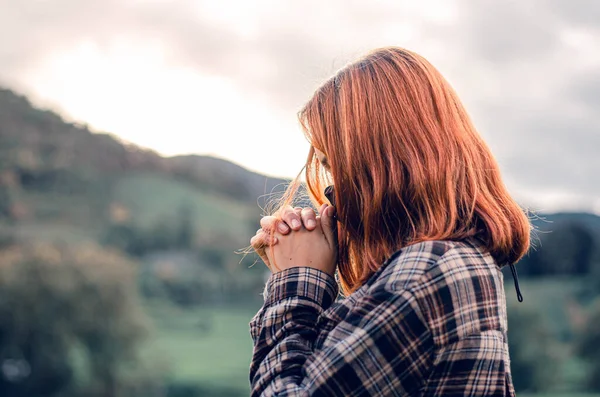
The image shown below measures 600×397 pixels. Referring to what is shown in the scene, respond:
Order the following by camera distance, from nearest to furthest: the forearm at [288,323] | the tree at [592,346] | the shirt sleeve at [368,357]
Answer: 1. the shirt sleeve at [368,357]
2. the forearm at [288,323]
3. the tree at [592,346]

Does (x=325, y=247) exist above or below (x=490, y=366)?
above

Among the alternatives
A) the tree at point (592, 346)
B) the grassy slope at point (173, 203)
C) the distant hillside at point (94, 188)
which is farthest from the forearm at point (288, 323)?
the grassy slope at point (173, 203)

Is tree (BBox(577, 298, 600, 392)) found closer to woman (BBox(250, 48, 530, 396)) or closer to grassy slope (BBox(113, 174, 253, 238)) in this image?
grassy slope (BBox(113, 174, 253, 238))

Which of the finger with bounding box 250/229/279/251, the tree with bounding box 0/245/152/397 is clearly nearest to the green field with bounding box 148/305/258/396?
the tree with bounding box 0/245/152/397

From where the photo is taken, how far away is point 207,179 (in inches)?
1053

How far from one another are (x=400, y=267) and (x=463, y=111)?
47cm

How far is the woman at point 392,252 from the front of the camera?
118cm

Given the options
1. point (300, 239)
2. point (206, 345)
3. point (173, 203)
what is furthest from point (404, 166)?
point (173, 203)

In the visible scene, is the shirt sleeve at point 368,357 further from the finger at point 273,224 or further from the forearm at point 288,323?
the finger at point 273,224

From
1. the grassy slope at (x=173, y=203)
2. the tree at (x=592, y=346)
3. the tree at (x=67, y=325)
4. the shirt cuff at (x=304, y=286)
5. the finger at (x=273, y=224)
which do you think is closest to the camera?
the shirt cuff at (x=304, y=286)

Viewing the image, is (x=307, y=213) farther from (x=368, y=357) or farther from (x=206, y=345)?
(x=206, y=345)

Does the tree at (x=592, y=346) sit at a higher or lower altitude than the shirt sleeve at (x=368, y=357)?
higher

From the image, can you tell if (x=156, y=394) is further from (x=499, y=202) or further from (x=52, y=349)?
(x=499, y=202)

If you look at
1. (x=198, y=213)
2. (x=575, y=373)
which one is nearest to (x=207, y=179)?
(x=198, y=213)
